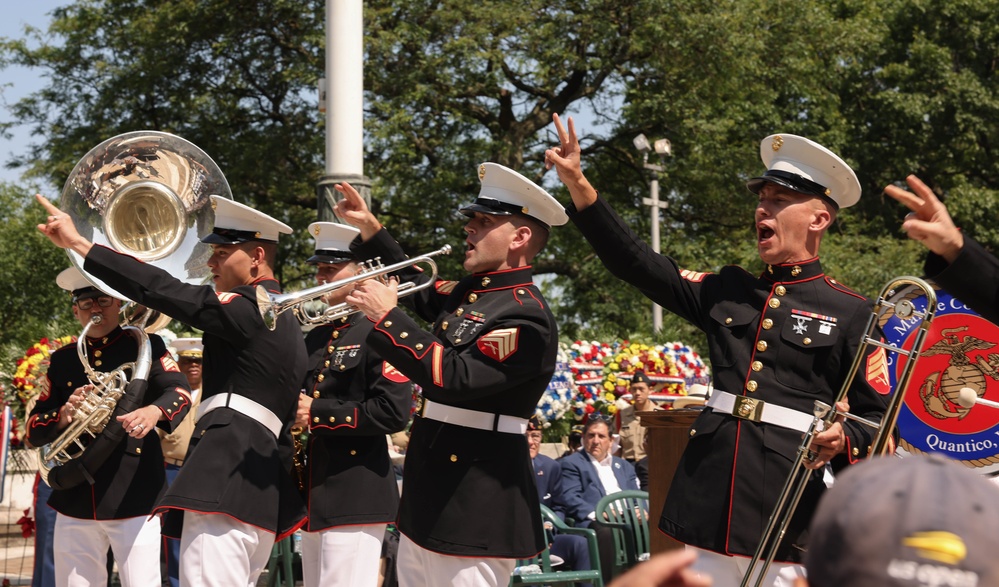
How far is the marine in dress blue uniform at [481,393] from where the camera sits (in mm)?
4539

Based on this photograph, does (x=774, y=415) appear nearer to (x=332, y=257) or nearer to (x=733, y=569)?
(x=733, y=569)

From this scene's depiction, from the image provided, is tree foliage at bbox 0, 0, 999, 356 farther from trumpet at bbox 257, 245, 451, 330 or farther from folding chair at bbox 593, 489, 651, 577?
trumpet at bbox 257, 245, 451, 330

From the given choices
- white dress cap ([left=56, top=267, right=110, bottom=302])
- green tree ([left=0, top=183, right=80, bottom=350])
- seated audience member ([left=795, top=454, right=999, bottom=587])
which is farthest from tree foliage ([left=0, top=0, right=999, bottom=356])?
seated audience member ([left=795, top=454, right=999, bottom=587])

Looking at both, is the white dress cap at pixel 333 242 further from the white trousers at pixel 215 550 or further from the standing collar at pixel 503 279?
the white trousers at pixel 215 550

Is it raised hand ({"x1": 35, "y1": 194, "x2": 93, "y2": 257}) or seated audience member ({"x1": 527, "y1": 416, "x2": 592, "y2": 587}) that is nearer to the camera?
raised hand ({"x1": 35, "y1": 194, "x2": 93, "y2": 257})

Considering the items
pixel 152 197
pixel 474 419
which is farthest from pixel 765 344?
pixel 152 197

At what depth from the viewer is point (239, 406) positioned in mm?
5355

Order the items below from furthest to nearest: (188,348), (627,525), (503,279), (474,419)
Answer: (188,348)
(627,525)
(503,279)
(474,419)

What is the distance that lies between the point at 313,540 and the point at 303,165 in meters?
16.9

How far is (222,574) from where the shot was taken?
16.7 ft

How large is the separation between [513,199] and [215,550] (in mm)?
1858

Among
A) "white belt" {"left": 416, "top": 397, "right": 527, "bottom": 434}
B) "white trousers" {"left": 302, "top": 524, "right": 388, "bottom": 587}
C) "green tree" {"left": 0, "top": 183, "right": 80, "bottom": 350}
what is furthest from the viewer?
"green tree" {"left": 0, "top": 183, "right": 80, "bottom": 350}

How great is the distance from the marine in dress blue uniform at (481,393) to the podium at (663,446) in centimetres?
112

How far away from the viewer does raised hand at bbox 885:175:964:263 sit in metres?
3.19
